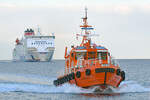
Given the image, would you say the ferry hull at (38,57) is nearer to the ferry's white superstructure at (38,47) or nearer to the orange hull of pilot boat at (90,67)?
the ferry's white superstructure at (38,47)

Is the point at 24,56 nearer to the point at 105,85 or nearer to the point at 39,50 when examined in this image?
the point at 39,50

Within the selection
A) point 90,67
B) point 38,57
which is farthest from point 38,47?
point 90,67

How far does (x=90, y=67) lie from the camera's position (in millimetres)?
30516

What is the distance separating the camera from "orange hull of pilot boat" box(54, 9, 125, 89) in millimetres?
30125

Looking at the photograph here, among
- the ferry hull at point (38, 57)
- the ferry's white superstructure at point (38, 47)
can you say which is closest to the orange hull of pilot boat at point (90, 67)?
the ferry's white superstructure at point (38, 47)

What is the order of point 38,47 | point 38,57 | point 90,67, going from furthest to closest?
point 38,57, point 38,47, point 90,67

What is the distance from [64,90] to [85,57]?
3.38m

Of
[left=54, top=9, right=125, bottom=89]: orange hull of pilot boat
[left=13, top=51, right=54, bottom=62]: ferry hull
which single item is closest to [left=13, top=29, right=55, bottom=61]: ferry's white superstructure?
[left=13, top=51, right=54, bottom=62]: ferry hull

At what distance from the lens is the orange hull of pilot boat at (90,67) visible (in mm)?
30125

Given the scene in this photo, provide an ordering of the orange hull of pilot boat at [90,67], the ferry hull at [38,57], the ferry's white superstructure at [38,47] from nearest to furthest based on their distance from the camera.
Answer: the orange hull of pilot boat at [90,67] < the ferry's white superstructure at [38,47] < the ferry hull at [38,57]

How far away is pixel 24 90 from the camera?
37000 mm

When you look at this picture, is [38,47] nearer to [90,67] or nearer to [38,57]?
[38,57]

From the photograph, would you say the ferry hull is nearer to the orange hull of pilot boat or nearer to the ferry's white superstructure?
the ferry's white superstructure

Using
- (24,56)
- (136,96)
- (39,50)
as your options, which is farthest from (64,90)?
(24,56)
